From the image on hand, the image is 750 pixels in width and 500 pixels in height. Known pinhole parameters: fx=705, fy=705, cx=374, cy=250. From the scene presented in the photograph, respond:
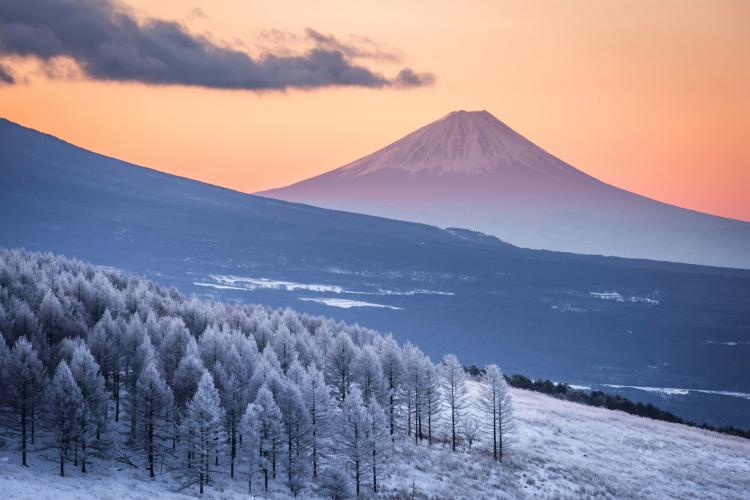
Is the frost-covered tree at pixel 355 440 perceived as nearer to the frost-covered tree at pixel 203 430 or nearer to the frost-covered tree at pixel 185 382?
the frost-covered tree at pixel 203 430

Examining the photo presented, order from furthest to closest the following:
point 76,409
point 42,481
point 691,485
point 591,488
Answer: point 691,485, point 591,488, point 76,409, point 42,481

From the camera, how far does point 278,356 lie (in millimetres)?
77125

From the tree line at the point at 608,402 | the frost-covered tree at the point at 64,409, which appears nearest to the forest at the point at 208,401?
the frost-covered tree at the point at 64,409

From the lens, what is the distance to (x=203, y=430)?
183ft

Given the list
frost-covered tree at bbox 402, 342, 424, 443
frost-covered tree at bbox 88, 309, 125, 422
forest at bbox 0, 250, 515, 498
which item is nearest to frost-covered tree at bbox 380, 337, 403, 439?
forest at bbox 0, 250, 515, 498

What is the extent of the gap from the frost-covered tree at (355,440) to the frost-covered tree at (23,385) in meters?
24.7

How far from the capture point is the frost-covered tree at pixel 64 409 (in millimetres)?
52812

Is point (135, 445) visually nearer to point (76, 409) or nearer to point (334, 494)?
point (76, 409)

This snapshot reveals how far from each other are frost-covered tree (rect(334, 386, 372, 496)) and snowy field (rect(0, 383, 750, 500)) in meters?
2.99

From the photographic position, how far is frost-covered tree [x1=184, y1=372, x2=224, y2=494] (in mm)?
55062

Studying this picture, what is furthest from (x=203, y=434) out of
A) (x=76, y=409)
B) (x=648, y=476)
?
(x=648, y=476)

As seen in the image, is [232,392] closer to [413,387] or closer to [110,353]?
[110,353]

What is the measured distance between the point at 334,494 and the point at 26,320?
113ft

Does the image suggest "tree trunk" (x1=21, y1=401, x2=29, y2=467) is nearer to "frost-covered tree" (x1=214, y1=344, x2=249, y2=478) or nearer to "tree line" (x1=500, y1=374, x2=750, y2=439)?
"frost-covered tree" (x1=214, y1=344, x2=249, y2=478)
